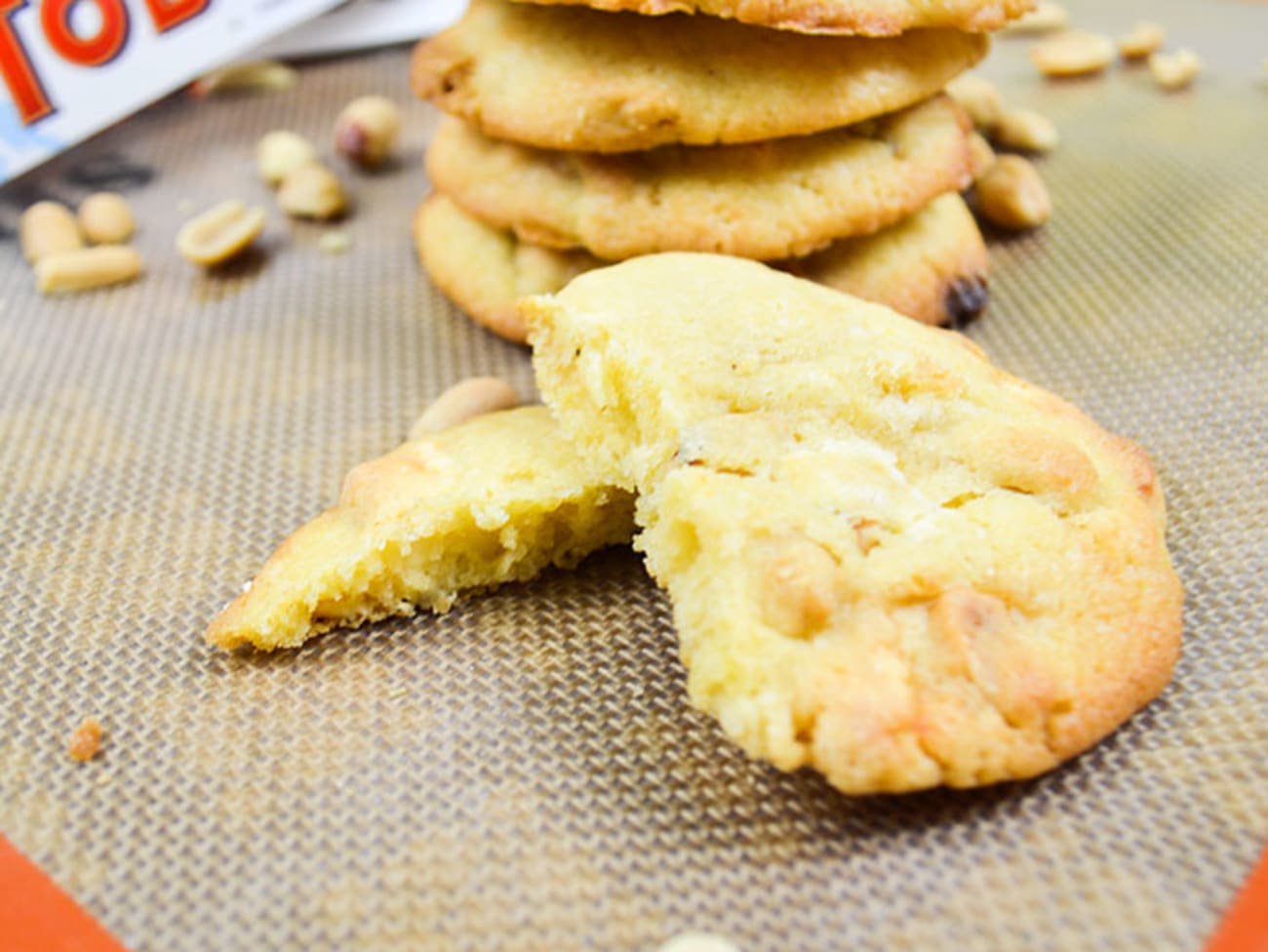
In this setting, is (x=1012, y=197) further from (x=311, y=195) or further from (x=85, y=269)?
(x=85, y=269)

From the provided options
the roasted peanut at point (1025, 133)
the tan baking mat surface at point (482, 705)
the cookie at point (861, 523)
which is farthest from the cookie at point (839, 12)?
the roasted peanut at point (1025, 133)

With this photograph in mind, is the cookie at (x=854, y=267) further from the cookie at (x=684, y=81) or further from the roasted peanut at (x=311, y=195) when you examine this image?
the roasted peanut at (x=311, y=195)

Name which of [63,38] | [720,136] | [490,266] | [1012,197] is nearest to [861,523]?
[720,136]

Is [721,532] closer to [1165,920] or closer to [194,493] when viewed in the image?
[1165,920]

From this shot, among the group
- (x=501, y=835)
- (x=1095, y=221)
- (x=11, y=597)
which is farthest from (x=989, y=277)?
(x=11, y=597)

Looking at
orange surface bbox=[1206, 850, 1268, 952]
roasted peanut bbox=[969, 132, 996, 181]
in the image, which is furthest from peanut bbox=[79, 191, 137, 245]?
orange surface bbox=[1206, 850, 1268, 952]

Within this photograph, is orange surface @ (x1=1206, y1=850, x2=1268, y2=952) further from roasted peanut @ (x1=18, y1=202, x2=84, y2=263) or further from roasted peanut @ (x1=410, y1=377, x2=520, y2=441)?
roasted peanut @ (x1=18, y1=202, x2=84, y2=263)
